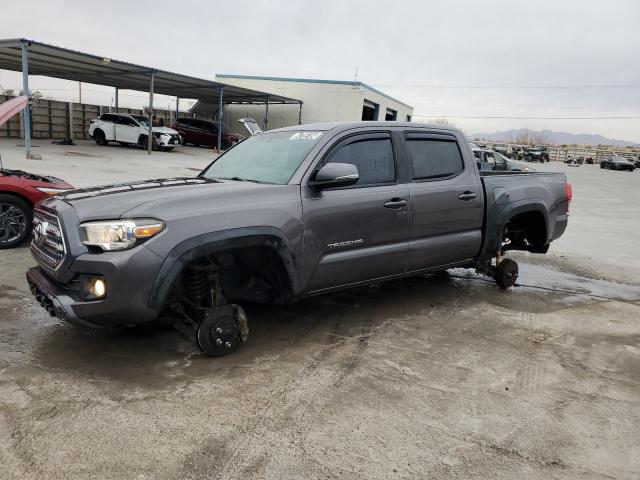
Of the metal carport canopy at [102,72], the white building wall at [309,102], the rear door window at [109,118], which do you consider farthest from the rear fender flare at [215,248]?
the white building wall at [309,102]

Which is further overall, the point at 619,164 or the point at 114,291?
the point at 619,164

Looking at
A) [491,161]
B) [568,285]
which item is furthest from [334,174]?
[491,161]

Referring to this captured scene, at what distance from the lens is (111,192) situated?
352 cm

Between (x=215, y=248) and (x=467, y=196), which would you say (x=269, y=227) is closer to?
(x=215, y=248)

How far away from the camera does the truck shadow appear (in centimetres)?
346

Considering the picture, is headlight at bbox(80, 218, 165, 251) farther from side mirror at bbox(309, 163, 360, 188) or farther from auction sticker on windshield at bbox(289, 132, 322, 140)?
auction sticker on windshield at bbox(289, 132, 322, 140)

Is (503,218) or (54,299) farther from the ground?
(503,218)

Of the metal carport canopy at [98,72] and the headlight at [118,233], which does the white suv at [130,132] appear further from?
the headlight at [118,233]

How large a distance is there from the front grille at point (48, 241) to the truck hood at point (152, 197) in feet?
0.58

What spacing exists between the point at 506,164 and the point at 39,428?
1832 cm

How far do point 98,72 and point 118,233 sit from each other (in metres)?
24.1

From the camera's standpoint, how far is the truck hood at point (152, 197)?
10.4ft

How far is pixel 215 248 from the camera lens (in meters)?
3.35

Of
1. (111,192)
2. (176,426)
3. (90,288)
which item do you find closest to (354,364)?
(176,426)
